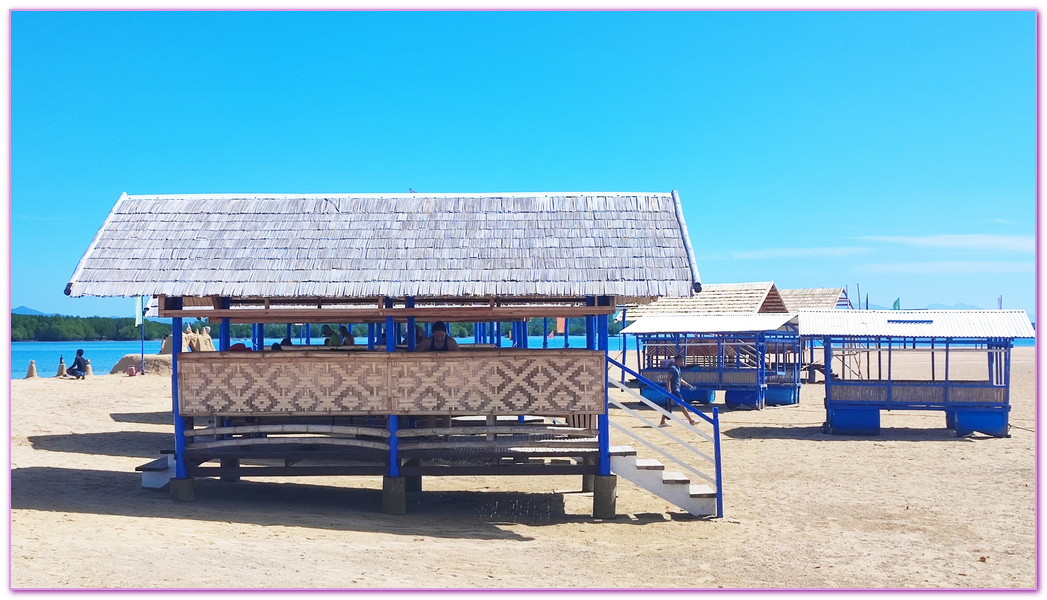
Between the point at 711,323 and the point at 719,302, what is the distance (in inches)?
203

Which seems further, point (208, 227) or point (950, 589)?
point (208, 227)

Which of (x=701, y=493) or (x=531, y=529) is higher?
(x=701, y=493)

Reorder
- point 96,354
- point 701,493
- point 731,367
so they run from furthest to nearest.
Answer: point 96,354, point 731,367, point 701,493

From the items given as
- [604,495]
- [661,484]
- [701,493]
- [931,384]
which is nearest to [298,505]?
[604,495]

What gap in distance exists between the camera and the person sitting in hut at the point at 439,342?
33.6 feet

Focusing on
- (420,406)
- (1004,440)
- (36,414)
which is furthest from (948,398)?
(36,414)

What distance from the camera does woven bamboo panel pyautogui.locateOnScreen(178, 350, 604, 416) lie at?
9.89 metres

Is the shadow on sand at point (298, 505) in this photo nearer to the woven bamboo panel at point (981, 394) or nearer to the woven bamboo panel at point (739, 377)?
the woven bamboo panel at point (981, 394)

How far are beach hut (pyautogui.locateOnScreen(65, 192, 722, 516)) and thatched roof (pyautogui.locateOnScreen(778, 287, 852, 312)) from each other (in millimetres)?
27508

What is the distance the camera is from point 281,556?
771 centimetres

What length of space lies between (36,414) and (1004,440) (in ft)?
61.7

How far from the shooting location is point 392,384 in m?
9.90

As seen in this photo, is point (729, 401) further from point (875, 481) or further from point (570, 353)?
point (570, 353)

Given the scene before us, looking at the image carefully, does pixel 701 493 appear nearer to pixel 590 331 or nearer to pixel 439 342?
pixel 590 331
